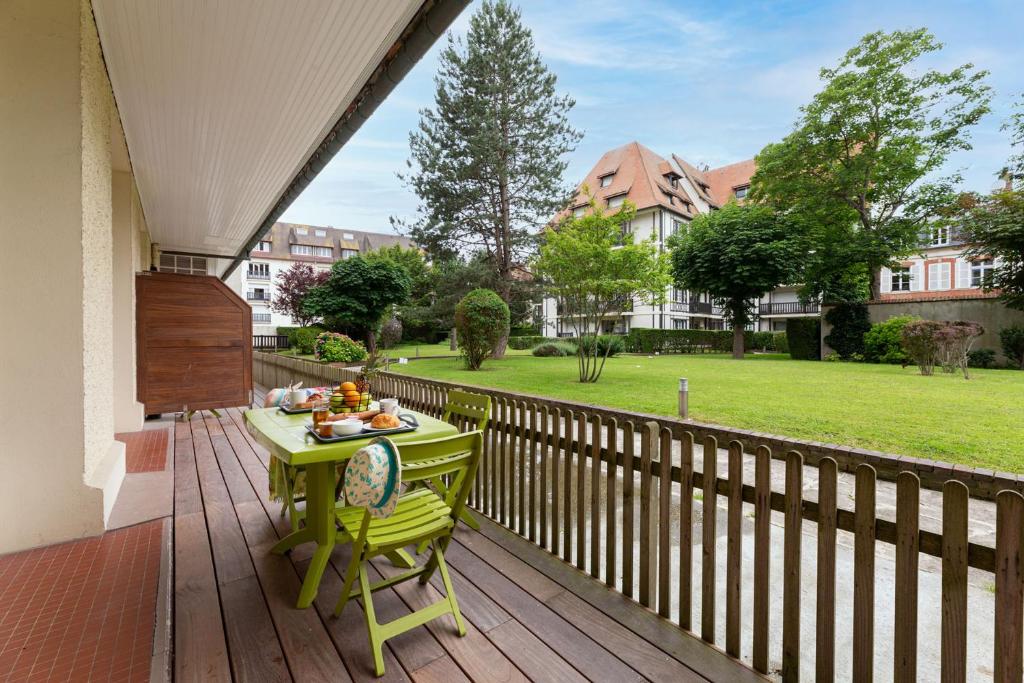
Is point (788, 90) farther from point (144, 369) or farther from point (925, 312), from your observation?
point (144, 369)

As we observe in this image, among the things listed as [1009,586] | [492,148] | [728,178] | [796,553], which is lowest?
[796,553]

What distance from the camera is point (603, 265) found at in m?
9.56

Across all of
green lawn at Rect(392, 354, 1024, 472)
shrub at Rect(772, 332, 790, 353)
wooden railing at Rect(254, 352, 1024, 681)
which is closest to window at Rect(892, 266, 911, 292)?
shrub at Rect(772, 332, 790, 353)

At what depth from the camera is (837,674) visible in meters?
1.80

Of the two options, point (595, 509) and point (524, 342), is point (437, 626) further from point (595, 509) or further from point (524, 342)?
point (524, 342)

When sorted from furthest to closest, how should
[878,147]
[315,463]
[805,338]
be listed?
[878,147]
[805,338]
[315,463]

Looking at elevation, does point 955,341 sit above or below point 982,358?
above

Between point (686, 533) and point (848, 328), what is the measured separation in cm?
1802

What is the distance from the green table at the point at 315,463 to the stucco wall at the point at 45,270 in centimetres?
97

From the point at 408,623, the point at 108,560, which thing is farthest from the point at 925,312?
the point at 108,560

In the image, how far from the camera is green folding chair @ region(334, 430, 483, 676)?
5.54ft

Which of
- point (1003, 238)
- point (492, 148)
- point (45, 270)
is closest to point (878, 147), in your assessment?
point (1003, 238)

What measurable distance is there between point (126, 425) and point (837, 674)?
6989mm

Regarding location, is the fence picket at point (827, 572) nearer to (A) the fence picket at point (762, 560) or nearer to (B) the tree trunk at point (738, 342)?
(A) the fence picket at point (762, 560)
